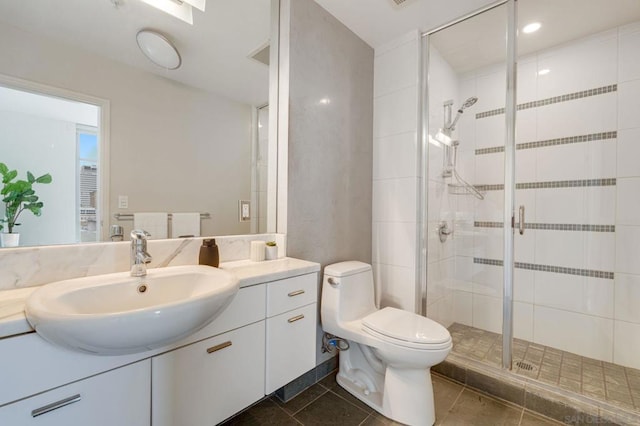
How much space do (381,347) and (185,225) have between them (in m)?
1.14

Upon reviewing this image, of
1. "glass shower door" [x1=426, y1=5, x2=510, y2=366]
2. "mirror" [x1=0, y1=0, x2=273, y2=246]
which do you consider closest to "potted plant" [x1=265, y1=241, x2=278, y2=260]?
"mirror" [x1=0, y1=0, x2=273, y2=246]

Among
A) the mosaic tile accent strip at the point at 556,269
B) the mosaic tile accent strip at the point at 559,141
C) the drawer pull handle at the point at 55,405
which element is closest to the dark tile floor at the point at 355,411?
the drawer pull handle at the point at 55,405

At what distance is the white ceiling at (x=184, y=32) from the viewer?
3.21 ft

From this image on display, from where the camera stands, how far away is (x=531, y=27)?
75.2 inches

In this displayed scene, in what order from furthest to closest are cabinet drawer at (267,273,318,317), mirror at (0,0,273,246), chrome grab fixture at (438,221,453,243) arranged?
chrome grab fixture at (438,221,453,243)
cabinet drawer at (267,273,318,317)
mirror at (0,0,273,246)

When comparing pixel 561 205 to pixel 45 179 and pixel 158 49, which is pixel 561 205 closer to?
pixel 158 49

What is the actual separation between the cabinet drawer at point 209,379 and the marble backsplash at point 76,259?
462mm

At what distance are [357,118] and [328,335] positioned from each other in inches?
60.0

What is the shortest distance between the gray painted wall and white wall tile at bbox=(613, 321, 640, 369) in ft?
5.82

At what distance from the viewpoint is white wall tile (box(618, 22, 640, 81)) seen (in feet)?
5.97

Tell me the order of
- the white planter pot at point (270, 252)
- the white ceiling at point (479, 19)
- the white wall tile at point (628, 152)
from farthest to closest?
the white wall tile at point (628, 152) < the white ceiling at point (479, 19) < the white planter pot at point (270, 252)

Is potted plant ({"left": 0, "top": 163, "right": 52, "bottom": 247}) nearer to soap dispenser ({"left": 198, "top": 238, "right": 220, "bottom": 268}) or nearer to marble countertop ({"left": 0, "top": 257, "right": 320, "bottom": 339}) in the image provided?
marble countertop ({"left": 0, "top": 257, "right": 320, "bottom": 339})

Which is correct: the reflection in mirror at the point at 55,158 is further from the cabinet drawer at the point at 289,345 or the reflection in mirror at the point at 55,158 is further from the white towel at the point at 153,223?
the cabinet drawer at the point at 289,345

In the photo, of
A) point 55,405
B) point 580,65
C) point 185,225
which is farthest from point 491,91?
point 55,405
